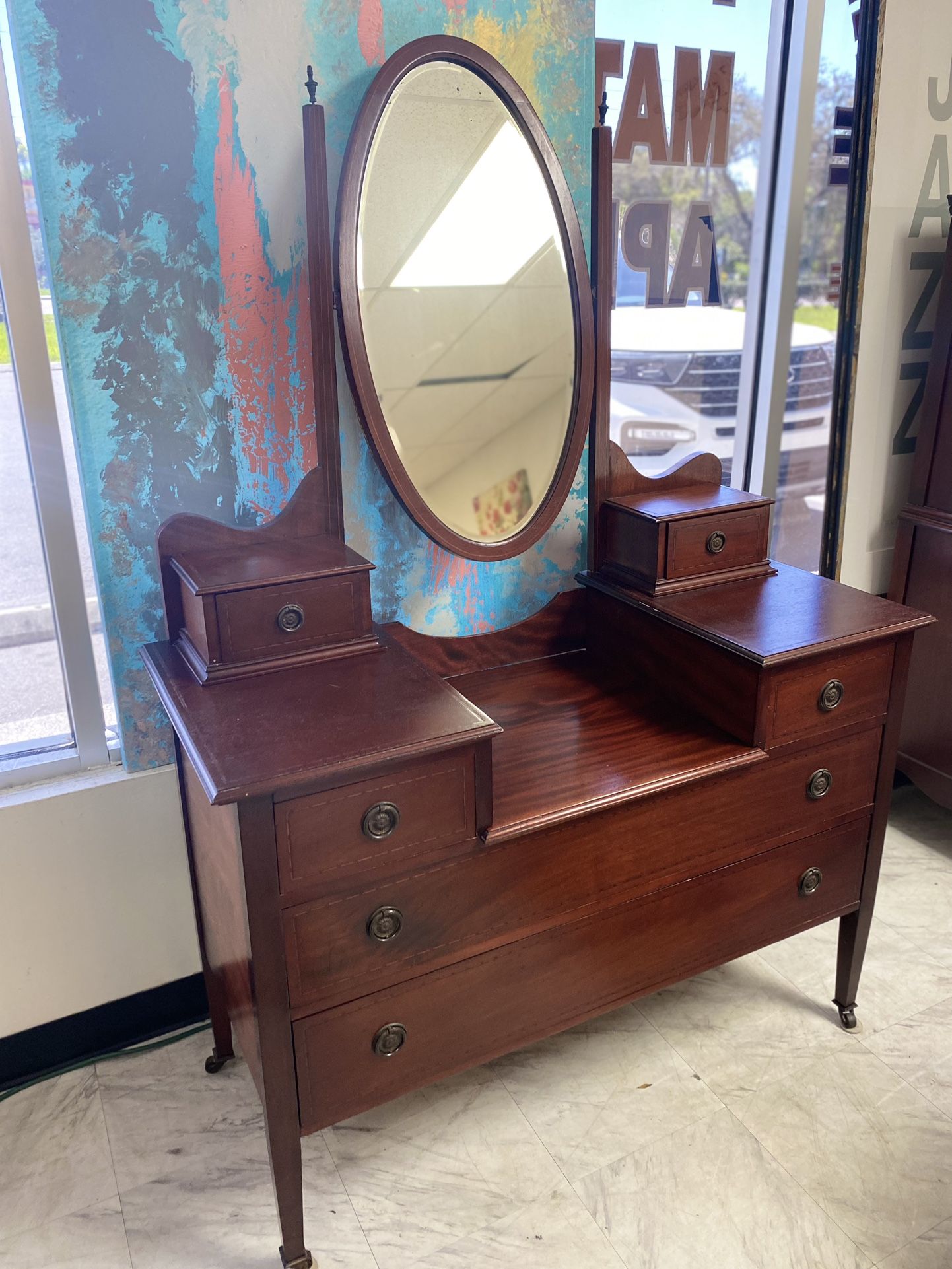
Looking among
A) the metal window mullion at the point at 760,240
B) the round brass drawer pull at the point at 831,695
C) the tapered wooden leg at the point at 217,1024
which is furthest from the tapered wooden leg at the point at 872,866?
the tapered wooden leg at the point at 217,1024

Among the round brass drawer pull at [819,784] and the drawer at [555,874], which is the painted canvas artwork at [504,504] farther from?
the round brass drawer pull at [819,784]

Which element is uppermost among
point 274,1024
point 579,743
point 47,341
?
point 47,341

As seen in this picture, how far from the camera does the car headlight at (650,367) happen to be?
86.0 inches

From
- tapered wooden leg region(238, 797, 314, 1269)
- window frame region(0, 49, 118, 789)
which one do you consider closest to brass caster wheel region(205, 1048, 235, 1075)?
tapered wooden leg region(238, 797, 314, 1269)

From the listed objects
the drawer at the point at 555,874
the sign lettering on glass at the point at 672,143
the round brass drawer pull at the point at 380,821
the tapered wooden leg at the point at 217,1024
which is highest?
the sign lettering on glass at the point at 672,143

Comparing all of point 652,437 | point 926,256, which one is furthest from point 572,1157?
point 926,256

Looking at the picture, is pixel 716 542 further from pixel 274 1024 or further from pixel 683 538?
pixel 274 1024

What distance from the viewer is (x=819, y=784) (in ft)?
5.62

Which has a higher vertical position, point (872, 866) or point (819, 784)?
point (819, 784)

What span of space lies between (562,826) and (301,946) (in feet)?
1.39

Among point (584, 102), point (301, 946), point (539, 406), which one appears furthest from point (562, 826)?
point (584, 102)

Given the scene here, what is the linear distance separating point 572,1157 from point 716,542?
112cm

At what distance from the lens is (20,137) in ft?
4.73

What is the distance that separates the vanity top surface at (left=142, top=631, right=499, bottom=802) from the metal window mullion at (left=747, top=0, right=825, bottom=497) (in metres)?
1.24
